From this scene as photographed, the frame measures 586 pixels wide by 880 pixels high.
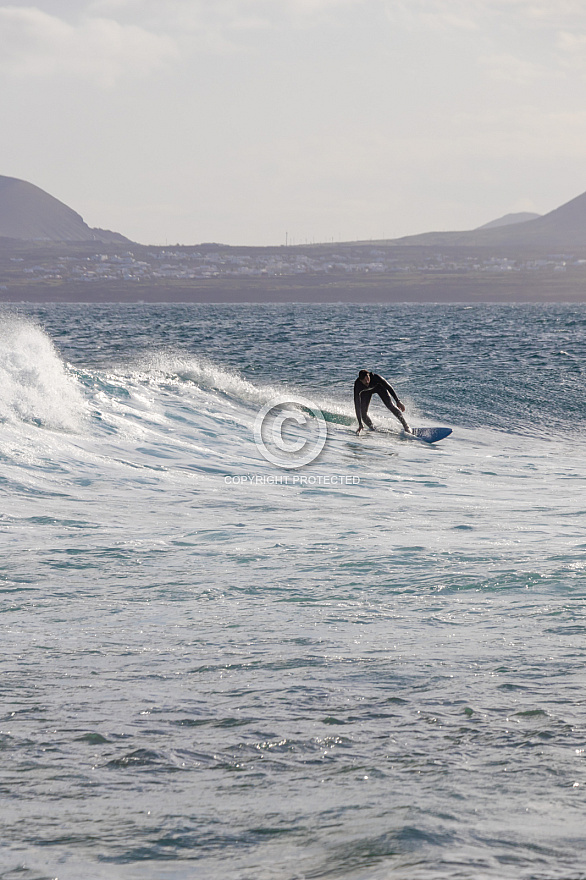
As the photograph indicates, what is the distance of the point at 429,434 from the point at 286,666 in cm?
1351

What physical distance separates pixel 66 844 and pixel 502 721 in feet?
8.33

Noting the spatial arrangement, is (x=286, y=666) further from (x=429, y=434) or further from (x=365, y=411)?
(x=365, y=411)

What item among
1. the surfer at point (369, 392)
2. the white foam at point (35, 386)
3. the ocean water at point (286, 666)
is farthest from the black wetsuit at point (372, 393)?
the white foam at point (35, 386)

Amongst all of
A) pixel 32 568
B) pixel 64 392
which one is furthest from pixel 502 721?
pixel 64 392

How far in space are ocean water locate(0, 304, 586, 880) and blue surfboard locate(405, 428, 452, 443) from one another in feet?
9.62

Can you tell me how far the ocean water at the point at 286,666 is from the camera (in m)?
3.70

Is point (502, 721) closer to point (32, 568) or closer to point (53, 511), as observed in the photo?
point (32, 568)

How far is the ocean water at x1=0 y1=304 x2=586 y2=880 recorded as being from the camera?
3.70 metres

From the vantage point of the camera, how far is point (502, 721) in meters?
4.81

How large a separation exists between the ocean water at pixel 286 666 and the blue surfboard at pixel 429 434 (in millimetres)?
2932

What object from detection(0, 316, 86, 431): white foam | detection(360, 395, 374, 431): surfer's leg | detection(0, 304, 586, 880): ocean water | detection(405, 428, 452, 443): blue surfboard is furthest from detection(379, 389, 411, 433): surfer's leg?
detection(0, 316, 86, 431): white foam

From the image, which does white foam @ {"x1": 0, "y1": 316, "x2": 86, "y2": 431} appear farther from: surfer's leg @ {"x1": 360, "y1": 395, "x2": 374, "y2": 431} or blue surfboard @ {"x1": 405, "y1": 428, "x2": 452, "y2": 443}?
blue surfboard @ {"x1": 405, "y1": 428, "x2": 452, "y2": 443}

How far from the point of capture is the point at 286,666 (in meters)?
5.79

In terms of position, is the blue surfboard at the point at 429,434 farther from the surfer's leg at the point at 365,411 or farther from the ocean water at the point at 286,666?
the ocean water at the point at 286,666
